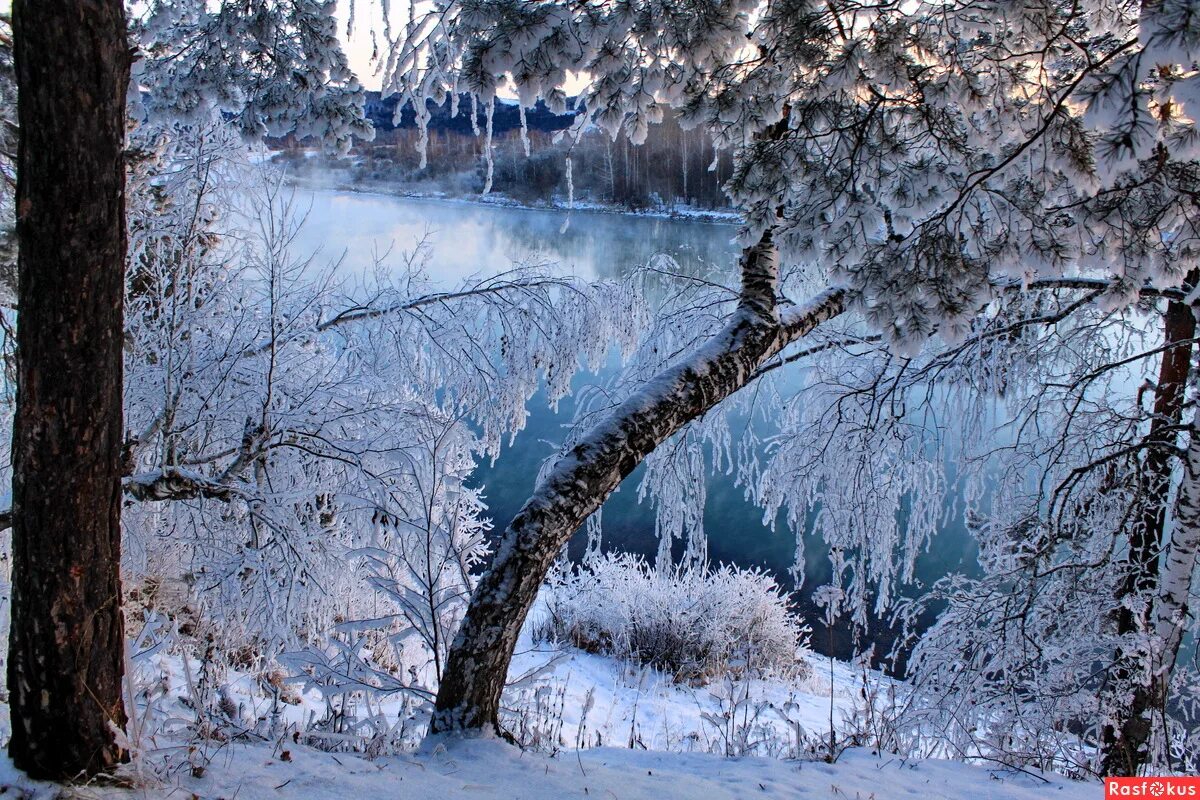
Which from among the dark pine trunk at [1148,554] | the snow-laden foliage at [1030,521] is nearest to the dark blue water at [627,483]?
the snow-laden foliage at [1030,521]

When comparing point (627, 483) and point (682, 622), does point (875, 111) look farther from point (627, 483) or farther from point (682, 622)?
point (627, 483)

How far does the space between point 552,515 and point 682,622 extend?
9.33 meters

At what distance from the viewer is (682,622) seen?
1184 centimetres

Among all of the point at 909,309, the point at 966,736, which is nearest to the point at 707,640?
the point at 966,736

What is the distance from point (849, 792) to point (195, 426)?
17.1 feet

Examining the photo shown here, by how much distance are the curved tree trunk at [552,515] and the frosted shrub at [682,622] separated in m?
8.28

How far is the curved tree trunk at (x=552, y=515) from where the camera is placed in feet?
10.4

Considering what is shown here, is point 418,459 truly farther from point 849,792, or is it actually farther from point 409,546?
point 849,792

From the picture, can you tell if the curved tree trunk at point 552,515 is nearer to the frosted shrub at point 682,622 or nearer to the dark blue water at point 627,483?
the dark blue water at point 627,483

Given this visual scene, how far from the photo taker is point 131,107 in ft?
13.3

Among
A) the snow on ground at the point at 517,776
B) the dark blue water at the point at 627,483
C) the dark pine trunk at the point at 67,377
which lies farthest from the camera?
the dark blue water at the point at 627,483

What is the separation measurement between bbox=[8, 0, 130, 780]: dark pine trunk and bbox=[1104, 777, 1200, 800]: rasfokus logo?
445 cm

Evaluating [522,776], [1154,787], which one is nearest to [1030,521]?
[1154,787]

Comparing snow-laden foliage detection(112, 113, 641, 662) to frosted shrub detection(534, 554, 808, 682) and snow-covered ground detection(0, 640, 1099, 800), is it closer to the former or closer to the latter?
snow-covered ground detection(0, 640, 1099, 800)
